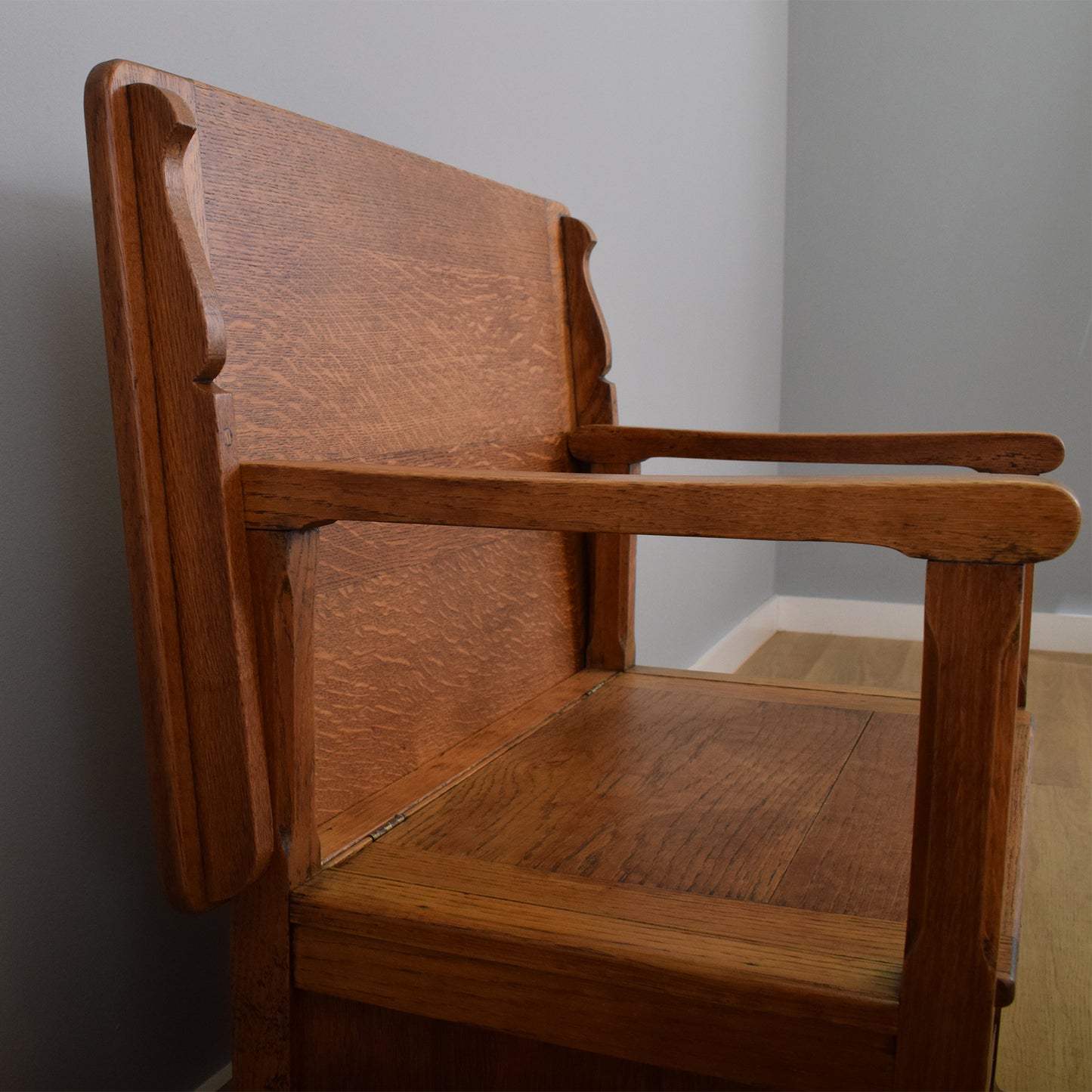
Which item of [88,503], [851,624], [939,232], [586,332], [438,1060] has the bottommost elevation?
[851,624]

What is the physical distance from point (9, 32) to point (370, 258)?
0.86ft

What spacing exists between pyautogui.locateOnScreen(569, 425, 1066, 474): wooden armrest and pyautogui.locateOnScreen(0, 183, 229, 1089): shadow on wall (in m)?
0.49

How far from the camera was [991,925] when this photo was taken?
534 mm

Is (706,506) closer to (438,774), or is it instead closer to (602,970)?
(602,970)

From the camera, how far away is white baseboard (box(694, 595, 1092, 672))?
2.65 meters

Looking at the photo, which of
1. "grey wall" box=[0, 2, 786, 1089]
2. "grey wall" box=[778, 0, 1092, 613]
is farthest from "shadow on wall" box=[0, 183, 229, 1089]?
"grey wall" box=[778, 0, 1092, 613]

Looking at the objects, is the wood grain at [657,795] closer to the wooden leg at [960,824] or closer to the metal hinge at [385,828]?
the metal hinge at [385,828]

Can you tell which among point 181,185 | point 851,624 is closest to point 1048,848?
point 851,624

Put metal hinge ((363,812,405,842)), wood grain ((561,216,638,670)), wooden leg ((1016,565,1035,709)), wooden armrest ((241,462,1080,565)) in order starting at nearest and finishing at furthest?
wooden armrest ((241,462,1080,565)) → metal hinge ((363,812,405,842)) → wooden leg ((1016,565,1035,709)) → wood grain ((561,216,638,670))

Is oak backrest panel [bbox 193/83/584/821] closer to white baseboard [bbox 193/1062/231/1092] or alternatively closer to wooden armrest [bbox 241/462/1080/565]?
wooden armrest [bbox 241/462/1080/565]

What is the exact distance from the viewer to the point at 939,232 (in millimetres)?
2715

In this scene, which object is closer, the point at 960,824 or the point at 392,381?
the point at 960,824

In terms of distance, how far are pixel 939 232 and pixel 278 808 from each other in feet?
8.24

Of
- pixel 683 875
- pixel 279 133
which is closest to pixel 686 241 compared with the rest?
pixel 279 133
